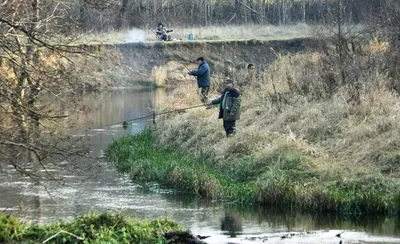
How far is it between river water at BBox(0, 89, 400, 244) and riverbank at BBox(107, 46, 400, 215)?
51cm

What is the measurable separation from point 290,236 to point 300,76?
13.8 meters

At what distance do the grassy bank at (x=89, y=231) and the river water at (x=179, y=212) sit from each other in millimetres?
1126

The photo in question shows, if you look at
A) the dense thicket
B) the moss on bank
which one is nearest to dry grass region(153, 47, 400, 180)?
the moss on bank

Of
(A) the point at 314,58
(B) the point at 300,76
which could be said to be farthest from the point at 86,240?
(A) the point at 314,58

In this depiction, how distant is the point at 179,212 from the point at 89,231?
609 cm

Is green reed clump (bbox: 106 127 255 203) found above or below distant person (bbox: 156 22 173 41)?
below

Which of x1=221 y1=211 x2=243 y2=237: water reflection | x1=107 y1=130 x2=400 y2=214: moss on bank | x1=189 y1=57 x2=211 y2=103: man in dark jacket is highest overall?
x1=189 y1=57 x2=211 y2=103: man in dark jacket

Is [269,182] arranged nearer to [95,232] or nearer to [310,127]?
[310,127]

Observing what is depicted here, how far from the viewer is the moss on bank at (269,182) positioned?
16344mm

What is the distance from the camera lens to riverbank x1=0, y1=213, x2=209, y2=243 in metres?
10.5

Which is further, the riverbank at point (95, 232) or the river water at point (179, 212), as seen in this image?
the river water at point (179, 212)

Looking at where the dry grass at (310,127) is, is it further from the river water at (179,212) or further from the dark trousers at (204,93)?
the river water at (179,212)

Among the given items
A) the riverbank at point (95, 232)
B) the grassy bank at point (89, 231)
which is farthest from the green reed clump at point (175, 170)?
the grassy bank at point (89, 231)

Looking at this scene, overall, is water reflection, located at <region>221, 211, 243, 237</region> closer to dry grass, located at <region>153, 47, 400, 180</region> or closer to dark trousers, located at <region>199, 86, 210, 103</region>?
dry grass, located at <region>153, 47, 400, 180</region>
